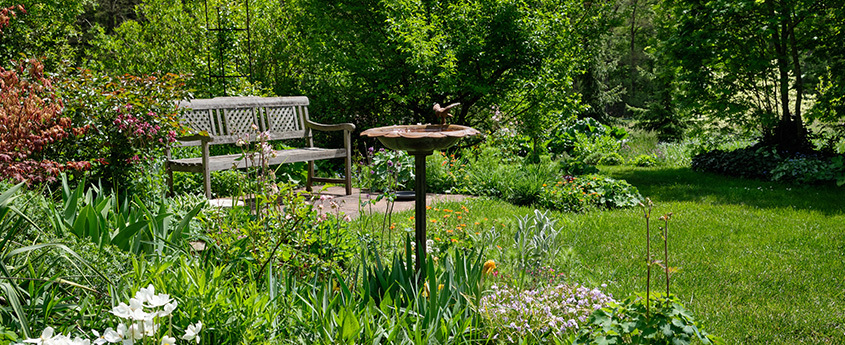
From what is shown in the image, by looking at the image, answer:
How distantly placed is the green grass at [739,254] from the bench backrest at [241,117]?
233 cm

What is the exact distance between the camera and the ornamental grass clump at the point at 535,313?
2406 mm

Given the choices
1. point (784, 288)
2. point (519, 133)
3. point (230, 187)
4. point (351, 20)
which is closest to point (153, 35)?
point (351, 20)

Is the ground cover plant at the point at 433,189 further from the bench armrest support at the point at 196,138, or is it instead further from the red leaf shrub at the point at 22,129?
the bench armrest support at the point at 196,138

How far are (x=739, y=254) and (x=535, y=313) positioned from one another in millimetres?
2725

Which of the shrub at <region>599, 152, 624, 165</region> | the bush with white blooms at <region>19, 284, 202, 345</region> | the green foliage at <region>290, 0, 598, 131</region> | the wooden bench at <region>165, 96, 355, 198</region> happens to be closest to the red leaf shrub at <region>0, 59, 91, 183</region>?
the wooden bench at <region>165, 96, 355, 198</region>

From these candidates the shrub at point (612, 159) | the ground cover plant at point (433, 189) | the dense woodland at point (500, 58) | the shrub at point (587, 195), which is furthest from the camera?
the shrub at point (612, 159)

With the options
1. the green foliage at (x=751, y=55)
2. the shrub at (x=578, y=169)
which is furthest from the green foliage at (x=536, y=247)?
the green foliage at (x=751, y=55)

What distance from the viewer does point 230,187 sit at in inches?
248

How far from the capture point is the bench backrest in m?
5.83

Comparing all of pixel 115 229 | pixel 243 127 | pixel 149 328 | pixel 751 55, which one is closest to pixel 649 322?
pixel 149 328

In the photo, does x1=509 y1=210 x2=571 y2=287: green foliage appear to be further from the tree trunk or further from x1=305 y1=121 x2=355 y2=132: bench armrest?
the tree trunk

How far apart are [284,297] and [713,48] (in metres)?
8.70

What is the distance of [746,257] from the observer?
4281mm

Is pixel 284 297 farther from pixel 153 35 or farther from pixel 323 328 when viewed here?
pixel 153 35
